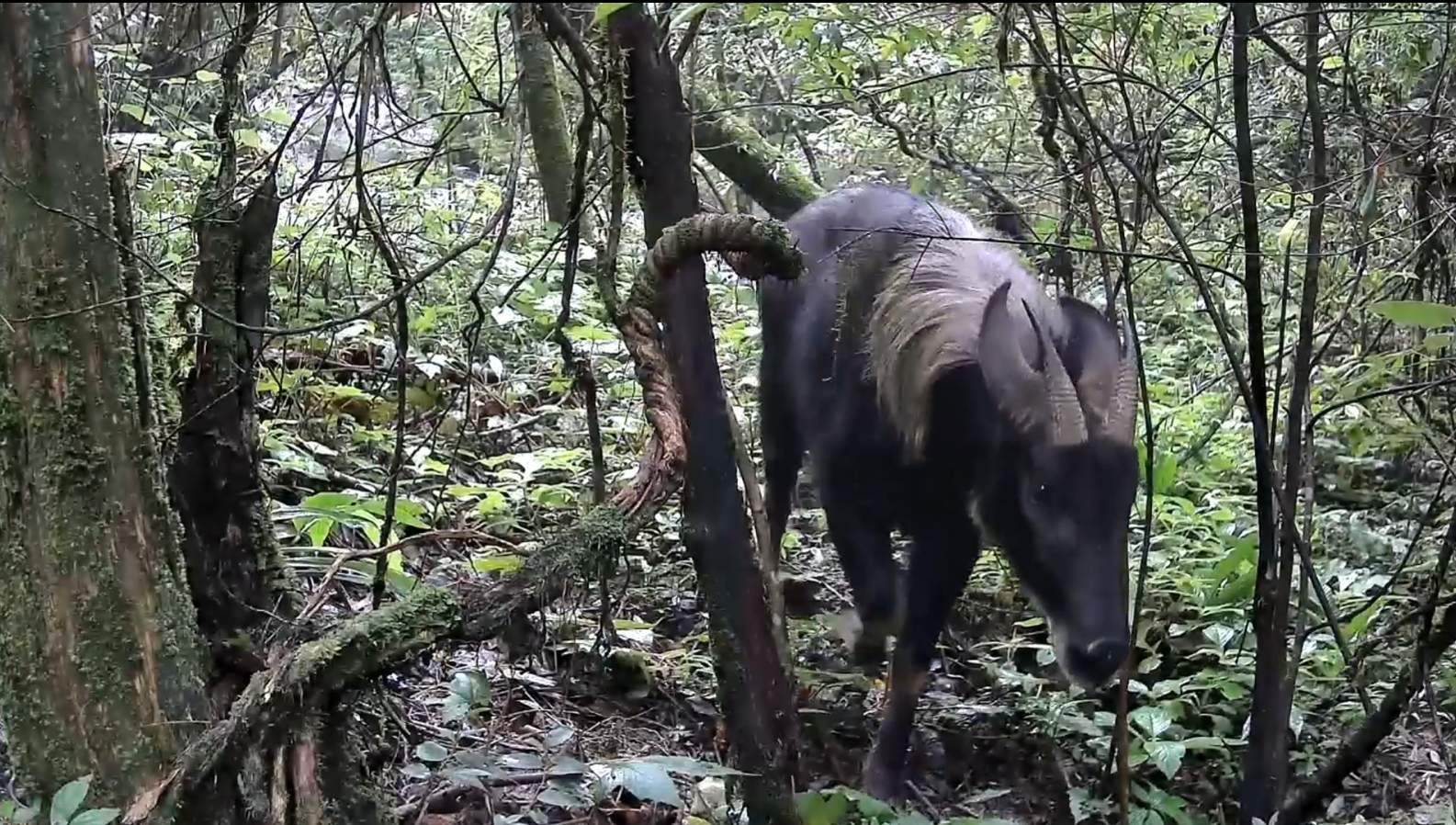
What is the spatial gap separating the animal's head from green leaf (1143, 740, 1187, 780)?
0.77 feet

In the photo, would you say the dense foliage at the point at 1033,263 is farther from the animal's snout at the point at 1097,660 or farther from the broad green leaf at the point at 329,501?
the animal's snout at the point at 1097,660

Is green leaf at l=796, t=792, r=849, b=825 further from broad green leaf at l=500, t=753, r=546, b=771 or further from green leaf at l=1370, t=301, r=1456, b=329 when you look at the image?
green leaf at l=1370, t=301, r=1456, b=329

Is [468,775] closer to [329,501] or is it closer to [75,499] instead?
[75,499]

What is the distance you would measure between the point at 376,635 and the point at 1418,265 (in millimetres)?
2773

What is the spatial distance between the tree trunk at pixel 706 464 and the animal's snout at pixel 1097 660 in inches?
48.9

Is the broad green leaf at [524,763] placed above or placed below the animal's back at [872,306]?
below

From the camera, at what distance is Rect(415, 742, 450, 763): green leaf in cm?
320

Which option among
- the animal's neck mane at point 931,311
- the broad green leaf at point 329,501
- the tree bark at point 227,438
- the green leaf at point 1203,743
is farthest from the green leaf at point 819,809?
the broad green leaf at point 329,501

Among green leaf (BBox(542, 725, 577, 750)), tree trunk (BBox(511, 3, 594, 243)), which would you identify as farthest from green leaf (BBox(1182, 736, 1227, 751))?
tree trunk (BBox(511, 3, 594, 243))

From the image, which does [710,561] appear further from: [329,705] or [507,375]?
[507,375]

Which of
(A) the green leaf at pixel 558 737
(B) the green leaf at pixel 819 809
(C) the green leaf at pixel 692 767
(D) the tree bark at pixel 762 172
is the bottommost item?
(B) the green leaf at pixel 819 809

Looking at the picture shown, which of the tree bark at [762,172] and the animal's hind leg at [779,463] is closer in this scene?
the animal's hind leg at [779,463]

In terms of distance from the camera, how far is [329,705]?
2.64m

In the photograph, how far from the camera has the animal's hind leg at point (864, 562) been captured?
4805 millimetres
